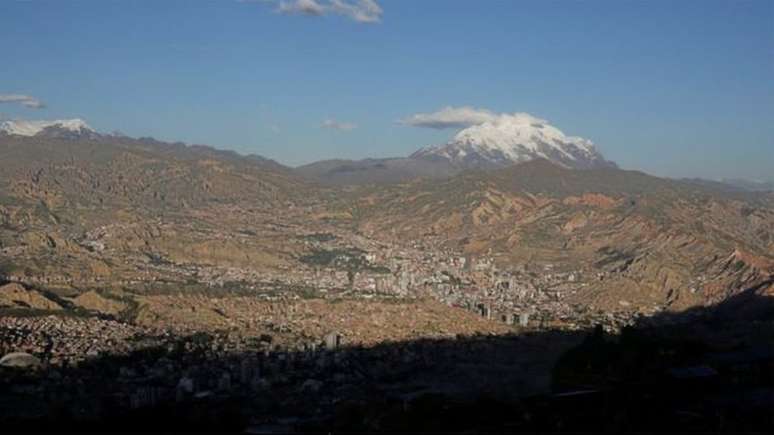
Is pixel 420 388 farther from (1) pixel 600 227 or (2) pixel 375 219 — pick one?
(2) pixel 375 219

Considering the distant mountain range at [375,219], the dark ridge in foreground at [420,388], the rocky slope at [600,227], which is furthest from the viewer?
the distant mountain range at [375,219]

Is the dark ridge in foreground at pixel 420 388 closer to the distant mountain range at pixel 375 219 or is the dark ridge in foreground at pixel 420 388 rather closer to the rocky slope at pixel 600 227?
the rocky slope at pixel 600 227

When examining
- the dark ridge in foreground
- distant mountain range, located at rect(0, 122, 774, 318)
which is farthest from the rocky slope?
the dark ridge in foreground

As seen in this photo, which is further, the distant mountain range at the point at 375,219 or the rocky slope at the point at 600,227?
the distant mountain range at the point at 375,219

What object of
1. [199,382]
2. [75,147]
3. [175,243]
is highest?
[75,147]

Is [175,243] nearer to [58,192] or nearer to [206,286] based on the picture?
[206,286]

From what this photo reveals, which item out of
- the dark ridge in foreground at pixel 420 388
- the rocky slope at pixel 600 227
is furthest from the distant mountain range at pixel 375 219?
the dark ridge in foreground at pixel 420 388

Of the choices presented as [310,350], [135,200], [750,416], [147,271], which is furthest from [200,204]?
[750,416]

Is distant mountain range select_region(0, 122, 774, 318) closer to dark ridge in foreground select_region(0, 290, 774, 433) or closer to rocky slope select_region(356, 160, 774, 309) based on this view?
rocky slope select_region(356, 160, 774, 309)
